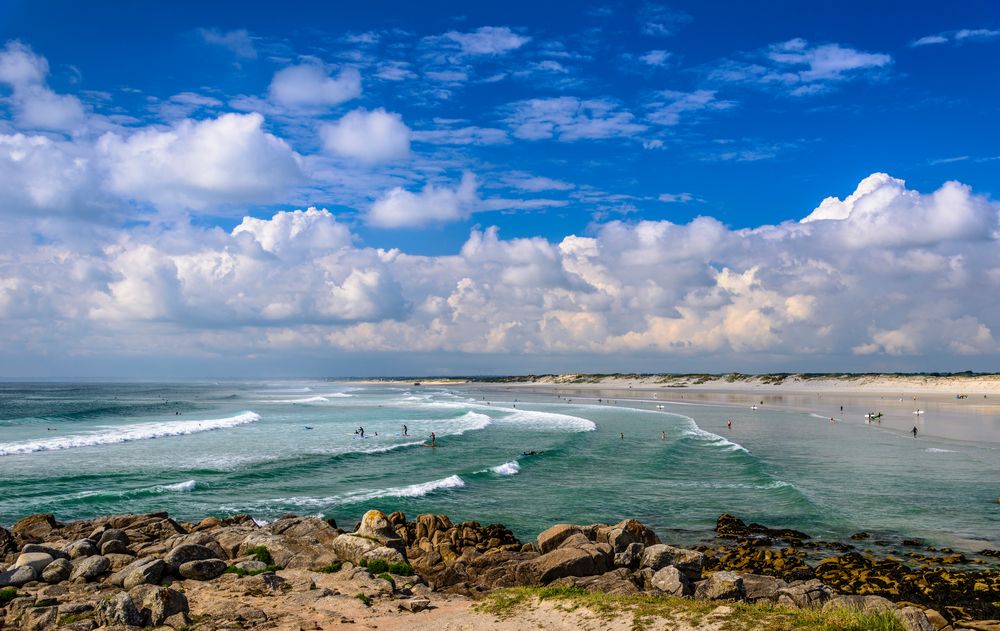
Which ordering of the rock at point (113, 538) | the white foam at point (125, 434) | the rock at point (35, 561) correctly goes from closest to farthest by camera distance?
1. the rock at point (35, 561)
2. the rock at point (113, 538)
3. the white foam at point (125, 434)

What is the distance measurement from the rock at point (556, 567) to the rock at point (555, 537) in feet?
5.30

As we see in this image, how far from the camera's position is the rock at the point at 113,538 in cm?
1796

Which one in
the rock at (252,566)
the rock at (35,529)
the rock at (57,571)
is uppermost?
the rock at (57,571)

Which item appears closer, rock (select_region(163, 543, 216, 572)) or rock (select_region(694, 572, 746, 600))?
rock (select_region(694, 572, 746, 600))

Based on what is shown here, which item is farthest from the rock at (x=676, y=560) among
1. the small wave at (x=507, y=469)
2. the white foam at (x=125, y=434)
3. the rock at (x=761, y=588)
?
the white foam at (x=125, y=434)

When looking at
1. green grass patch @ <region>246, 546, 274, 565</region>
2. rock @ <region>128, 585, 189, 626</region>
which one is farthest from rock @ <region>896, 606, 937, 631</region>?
green grass patch @ <region>246, 546, 274, 565</region>

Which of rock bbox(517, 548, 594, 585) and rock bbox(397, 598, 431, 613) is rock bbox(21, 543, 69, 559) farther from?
rock bbox(517, 548, 594, 585)

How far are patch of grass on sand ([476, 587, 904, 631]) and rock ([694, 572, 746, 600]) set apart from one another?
3.21 feet

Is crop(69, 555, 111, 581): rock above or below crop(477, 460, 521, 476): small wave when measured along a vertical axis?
above

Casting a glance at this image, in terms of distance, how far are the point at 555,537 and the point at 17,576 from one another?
13276 millimetres

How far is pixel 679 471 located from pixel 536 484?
27.8ft

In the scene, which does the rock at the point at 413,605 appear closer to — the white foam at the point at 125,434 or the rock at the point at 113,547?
the rock at the point at 113,547

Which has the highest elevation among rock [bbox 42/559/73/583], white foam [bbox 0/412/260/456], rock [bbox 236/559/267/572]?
rock [bbox 42/559/73/583]

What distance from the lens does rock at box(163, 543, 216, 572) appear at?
15.8 meters
